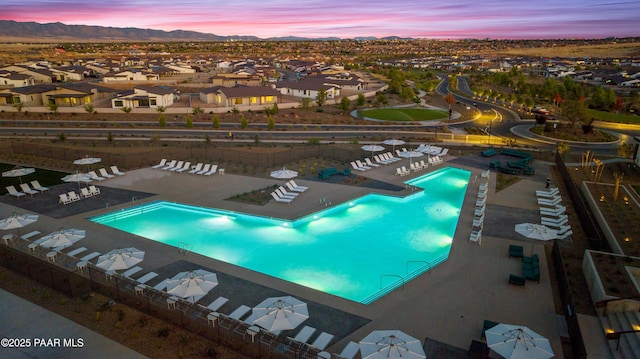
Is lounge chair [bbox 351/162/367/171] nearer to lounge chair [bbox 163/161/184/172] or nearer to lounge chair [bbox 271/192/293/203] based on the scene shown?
lounge chair [bbox 271/192/293/203]

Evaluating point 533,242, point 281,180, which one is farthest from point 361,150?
point 533,242

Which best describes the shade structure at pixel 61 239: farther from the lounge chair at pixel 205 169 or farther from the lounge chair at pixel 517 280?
the lounge chair at pixel 517 280

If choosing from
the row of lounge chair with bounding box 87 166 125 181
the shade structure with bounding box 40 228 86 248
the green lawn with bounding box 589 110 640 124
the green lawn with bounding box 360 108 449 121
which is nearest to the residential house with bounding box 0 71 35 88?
the row of lounge chair with bounding box 87 166 125 181

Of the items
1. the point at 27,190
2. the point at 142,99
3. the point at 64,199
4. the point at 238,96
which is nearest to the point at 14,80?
the point at 142,99

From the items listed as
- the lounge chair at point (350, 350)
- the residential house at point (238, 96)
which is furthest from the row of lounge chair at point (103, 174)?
the residential house at point (238, 96)

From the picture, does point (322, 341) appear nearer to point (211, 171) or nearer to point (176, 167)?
point (211, 171)

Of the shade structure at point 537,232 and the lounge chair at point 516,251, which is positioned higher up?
the shade structure at point 537,232
